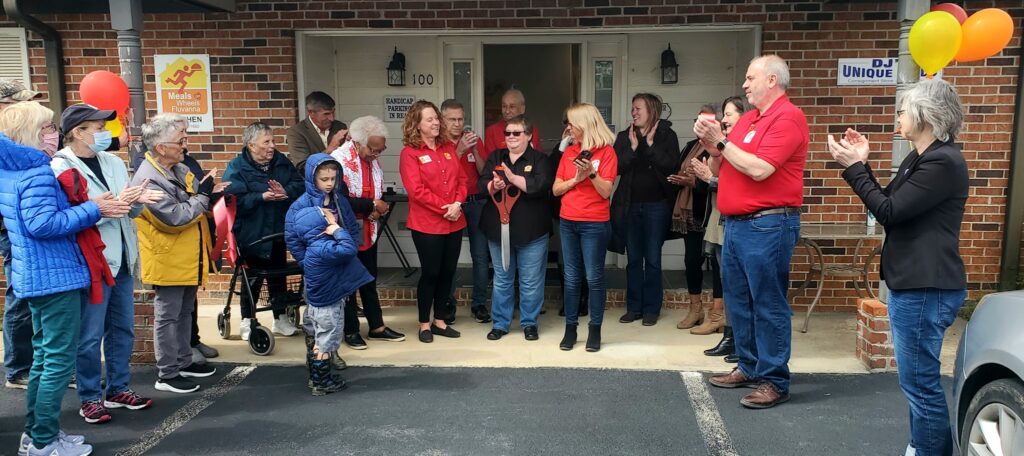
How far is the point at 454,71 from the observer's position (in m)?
7.43

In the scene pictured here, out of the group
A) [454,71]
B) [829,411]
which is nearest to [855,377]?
[829,411]

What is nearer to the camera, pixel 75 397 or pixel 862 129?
pixel 75 397

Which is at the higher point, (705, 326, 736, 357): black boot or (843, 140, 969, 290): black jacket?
(843, 140, 969, 290): black jacket

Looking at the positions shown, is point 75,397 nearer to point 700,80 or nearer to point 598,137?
point 598,137

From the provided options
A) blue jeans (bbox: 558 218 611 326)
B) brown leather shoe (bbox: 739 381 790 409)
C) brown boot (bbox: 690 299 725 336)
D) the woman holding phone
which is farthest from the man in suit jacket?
brown leather shoe (bbox: 739 381 790 409)

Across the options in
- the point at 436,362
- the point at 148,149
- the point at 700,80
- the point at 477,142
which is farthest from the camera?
the point at 700,80

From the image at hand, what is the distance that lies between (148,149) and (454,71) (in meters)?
3.47

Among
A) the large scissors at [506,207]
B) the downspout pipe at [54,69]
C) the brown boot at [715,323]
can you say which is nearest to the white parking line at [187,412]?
the large scissors at [506,207]

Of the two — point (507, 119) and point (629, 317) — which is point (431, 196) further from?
point (629, 317)

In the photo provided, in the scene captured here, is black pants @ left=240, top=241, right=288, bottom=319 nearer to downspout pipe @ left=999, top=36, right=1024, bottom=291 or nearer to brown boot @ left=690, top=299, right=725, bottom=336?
brown boot @ left=690, top=299, right=725, bottom=336

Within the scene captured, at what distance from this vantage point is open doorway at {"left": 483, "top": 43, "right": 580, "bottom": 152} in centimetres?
878

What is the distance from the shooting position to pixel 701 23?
6516 mm

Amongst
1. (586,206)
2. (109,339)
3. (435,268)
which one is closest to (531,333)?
(435,268)

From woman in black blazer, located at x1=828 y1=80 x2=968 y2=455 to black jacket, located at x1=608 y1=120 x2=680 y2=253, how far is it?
235cm
